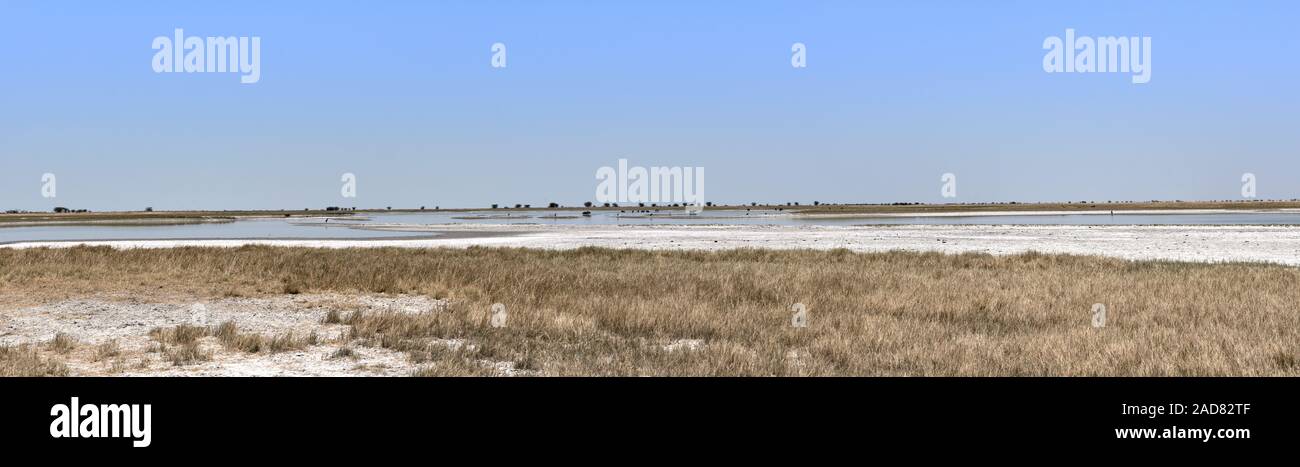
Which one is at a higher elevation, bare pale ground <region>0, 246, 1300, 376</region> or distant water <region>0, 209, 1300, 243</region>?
distant water <region>0, 209, 1300, 243</region>

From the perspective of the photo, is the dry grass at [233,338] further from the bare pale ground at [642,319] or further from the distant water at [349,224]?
the distant water at [349,224]

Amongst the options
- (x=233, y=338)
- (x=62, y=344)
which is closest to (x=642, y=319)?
(x=233, y=338)

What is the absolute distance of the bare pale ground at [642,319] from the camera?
32.6ft

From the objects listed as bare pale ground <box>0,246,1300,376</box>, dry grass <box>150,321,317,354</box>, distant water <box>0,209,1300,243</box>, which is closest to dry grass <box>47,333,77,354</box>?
bare pale ground <box>0,246,1300,376</box>

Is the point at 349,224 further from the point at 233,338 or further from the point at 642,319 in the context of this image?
the point at 642,319

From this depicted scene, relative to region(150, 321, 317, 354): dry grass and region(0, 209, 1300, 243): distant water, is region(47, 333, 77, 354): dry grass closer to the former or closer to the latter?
region(150, 321, 317, 354): dry grass

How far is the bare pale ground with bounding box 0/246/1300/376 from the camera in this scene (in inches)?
391

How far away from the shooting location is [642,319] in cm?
1361

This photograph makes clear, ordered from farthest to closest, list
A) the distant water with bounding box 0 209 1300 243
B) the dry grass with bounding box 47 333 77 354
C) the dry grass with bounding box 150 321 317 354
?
the distant water with bounding box 0 209 1300 243
the dry grass with bounding box 150 321 317 354
the dry grass with bounding box 47 333 77 354

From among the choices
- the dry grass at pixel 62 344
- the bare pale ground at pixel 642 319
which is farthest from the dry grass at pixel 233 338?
the dry grass at pixel 62 344
